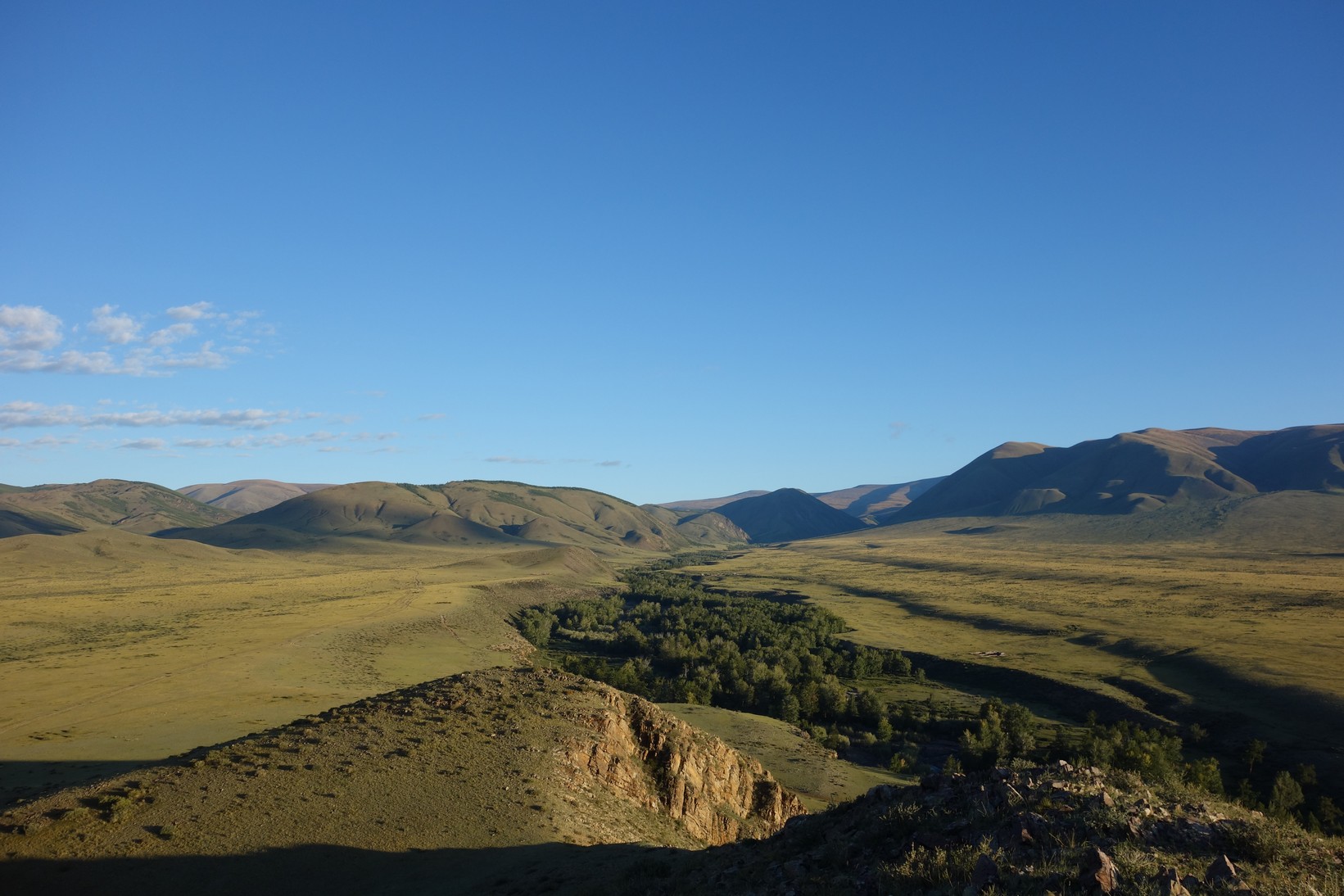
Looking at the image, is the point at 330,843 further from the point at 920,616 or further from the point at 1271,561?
the point at 1271,561

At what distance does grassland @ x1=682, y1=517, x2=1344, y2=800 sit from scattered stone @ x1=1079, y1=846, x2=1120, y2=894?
5468 cm

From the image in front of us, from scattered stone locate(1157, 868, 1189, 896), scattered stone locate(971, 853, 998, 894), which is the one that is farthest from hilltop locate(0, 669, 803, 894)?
scattered stone locate(1157, 868, 1189, 896)

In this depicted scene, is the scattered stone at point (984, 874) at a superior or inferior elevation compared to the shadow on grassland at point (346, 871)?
superior

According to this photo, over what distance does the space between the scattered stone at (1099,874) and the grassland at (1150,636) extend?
5468 cm

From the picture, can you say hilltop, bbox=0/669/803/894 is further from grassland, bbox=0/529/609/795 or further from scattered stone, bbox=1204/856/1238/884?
scattered stone, bbox=1204/856/1238/884

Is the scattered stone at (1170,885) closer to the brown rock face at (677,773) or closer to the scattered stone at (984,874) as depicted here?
the scattered stone at (984,874)

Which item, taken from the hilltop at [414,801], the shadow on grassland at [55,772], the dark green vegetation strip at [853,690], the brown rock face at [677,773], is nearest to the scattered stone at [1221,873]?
the hilltop at [414,801]

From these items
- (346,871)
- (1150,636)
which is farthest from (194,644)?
(1150,636)

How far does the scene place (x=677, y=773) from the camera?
109 ft

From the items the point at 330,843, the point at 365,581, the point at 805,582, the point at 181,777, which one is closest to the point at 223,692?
the point at 181,777

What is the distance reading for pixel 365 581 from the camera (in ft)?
483

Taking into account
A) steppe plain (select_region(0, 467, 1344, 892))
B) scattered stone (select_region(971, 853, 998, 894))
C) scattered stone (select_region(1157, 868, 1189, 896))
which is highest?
scattered stone (select_region(1157, 868, 1189, 896))

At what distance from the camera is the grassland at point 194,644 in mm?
46375

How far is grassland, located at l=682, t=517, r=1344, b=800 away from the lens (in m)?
61.2
